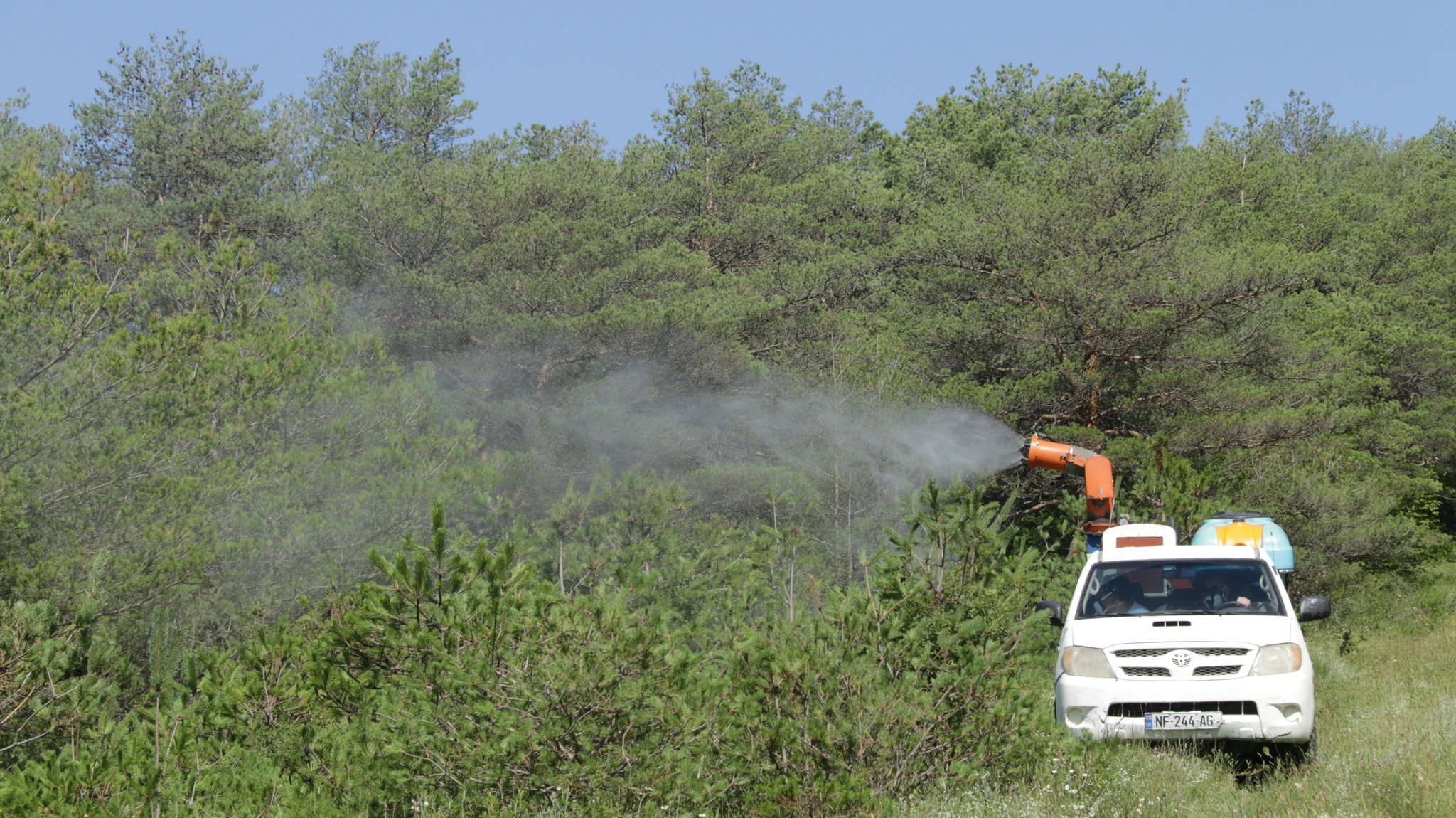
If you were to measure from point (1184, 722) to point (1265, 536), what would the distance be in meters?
7.28

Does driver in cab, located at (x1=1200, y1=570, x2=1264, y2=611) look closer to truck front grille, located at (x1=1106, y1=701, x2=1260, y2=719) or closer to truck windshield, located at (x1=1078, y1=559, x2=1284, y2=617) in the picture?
truck windshield, located at (x1=1078, y1=559, x2=1284, y2=617)

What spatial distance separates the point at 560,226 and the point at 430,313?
3.46 m

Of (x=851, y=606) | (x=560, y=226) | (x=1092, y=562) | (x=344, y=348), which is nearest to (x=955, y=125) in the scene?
(x=560, y=226)

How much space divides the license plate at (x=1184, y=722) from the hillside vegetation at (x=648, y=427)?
0.26 m

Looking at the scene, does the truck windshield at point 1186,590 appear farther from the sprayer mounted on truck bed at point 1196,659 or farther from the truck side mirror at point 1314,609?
the truck side mirror at point 1314,609

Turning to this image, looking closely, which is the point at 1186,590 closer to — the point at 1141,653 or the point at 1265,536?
the point at 1141,653

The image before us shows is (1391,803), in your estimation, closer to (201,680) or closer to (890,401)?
(201,680)

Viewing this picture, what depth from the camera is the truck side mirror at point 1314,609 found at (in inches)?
330

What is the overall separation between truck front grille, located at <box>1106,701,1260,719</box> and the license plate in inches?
1.4

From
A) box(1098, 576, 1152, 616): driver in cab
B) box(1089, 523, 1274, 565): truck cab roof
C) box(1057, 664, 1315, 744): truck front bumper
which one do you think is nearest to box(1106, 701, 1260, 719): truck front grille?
box(1057, 664, 1315, 744): truck front bumper

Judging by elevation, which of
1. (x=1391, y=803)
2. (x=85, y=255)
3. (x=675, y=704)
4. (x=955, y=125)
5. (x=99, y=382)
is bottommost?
(x=1391, y=803)

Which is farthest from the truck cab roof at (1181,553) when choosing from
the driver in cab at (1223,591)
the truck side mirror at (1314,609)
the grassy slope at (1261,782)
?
the grassy slope at (1261,782)

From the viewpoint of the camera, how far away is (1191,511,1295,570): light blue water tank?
13502mm

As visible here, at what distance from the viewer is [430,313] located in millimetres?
27719
